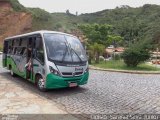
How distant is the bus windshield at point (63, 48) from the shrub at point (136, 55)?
8852 mm

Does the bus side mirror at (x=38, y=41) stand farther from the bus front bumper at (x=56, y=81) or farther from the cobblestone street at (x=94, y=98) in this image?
the cobblestone street at (x=94, y=98)

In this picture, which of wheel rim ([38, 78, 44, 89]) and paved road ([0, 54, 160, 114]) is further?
wheel rim ([38, 78, 44, 89])

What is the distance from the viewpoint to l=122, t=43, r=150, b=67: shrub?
1856 cm

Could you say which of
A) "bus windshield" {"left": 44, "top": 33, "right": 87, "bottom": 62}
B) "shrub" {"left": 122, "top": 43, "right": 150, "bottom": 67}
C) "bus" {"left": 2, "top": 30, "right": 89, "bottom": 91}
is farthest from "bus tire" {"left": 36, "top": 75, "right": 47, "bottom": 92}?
"shrub" {"left": 122, "top": 43, "right": 150, "bottom": 67}

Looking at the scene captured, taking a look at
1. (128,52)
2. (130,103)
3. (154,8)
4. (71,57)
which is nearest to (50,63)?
(71,57)

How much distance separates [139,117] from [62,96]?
10.9 ft

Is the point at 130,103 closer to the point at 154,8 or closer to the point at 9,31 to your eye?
the point at 9,31

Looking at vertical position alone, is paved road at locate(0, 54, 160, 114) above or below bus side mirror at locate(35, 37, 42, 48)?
below

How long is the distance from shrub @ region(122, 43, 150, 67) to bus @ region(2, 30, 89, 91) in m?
8.84

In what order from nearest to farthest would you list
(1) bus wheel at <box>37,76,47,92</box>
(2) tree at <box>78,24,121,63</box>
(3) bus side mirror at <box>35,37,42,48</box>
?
1. (1) bus wheel at <box>37,76,47,92</box>
2. (3) bus side mirror at <box>35,37,42,48</box>
3. (2) tree at <box>78,24,121,63</box>

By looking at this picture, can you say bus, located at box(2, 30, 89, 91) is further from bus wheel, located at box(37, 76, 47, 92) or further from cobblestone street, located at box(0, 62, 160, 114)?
cobblestone street, located at box(0, 62, 160, 114)

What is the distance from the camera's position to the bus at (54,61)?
9.39m

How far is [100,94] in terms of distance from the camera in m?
9.55

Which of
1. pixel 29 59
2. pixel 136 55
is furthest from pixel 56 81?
pixel 136 55
